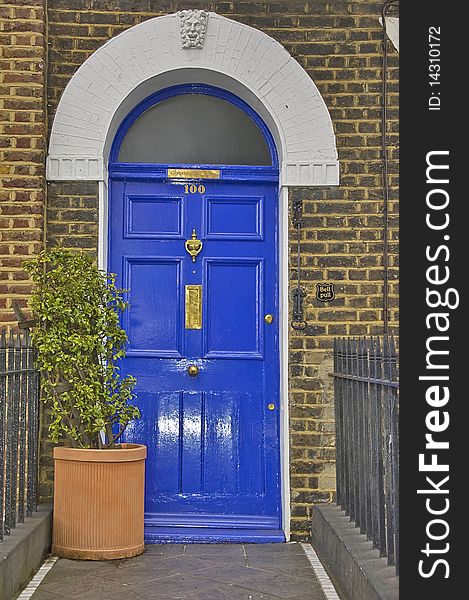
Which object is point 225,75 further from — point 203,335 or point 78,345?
point 78,345

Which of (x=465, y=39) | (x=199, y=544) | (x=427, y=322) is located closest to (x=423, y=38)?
(x=465, y=39)

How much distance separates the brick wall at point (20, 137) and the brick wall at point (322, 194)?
21 cm

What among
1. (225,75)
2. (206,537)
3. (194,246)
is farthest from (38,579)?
(225,75)

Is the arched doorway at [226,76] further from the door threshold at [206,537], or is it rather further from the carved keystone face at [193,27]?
the door threshold at [206,537]

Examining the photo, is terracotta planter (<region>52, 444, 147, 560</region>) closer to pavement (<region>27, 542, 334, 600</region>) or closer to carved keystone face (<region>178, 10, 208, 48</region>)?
pavement (<region>27, 542, 334, 600</region>)

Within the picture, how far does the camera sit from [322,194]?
6098 millimetres

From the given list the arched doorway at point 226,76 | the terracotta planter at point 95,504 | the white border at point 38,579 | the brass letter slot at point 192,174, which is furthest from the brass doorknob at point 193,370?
the white border at point 38,579

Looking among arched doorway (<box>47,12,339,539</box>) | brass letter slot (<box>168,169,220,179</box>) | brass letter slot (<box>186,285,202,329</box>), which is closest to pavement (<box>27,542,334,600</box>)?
arched doorway (<box>47,12,339,539</box>)

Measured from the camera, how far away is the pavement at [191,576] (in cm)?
473

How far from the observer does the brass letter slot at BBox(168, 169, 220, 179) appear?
6.27m

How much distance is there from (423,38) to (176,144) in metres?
3.03

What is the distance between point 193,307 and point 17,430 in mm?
1684

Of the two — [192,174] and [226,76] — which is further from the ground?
[226,76]

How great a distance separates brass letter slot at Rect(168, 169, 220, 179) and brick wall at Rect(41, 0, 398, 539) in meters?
0.62
